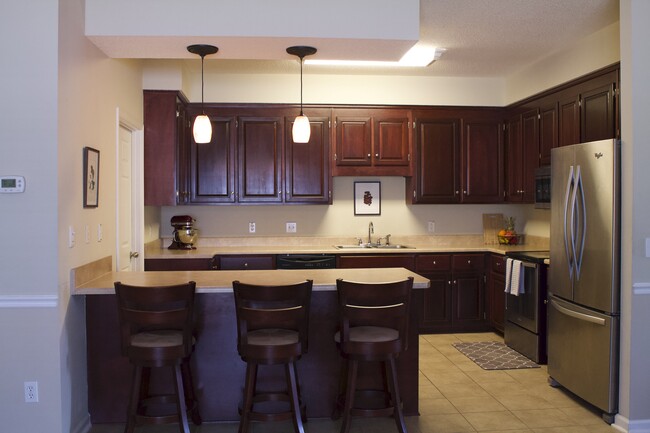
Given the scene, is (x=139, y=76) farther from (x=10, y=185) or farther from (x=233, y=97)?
(x=10, y=185)

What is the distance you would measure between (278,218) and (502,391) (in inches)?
120

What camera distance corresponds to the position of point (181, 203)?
5.35m

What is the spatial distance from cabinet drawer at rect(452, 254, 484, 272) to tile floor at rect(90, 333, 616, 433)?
122cm

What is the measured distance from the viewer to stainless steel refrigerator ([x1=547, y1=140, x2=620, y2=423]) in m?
3.35

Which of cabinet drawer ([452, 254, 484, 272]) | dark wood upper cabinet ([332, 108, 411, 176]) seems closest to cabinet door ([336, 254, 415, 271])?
cabinet drawer ([452, 254, 484, 272])

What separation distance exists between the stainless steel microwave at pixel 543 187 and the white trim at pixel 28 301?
4011 millimetres

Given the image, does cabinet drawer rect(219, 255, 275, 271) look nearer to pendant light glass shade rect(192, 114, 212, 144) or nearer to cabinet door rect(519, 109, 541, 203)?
pendant light glass shade rect(192, 114, 212, 144)

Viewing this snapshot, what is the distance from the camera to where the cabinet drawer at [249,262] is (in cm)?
529

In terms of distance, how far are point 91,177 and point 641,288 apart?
11.4 feet

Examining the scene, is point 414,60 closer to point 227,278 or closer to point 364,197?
point 364,197

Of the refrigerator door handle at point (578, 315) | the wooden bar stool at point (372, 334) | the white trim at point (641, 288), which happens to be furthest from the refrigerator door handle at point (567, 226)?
the wooden bar stool at point (372, 334)

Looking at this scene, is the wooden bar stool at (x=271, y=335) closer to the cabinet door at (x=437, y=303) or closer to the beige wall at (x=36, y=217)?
the beige wall at (x=36, y=217)

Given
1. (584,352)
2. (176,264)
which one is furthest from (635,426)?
(176,264)

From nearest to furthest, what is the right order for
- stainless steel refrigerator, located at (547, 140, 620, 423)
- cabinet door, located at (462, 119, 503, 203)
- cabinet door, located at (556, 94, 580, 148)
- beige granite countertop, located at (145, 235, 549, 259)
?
stainless steel refrigerator, located at (547, 140, 620, 423), cabinet door, located at (556, 94, 580, 148), beige granite countertop, located at (145, 235, 549, 259), cabinet door, located at (462, 119, 503, 203)
